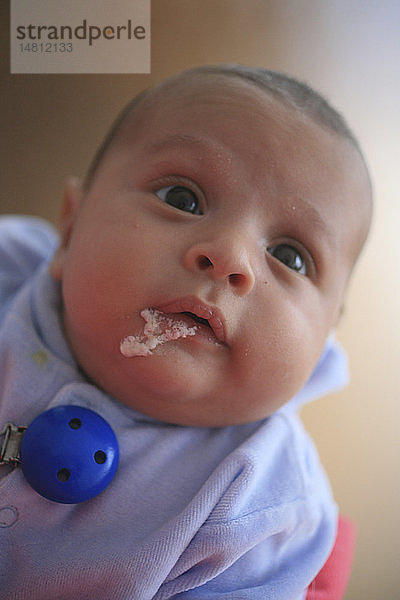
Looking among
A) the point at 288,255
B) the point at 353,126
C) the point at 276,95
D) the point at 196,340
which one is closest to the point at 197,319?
the point at 196,340

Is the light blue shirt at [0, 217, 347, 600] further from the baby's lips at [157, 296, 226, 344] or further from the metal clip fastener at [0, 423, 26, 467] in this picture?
the baby's lips at [157, 296, 226, 344]

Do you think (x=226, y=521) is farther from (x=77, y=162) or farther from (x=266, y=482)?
(x=77, y=162)

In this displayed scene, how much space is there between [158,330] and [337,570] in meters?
0.37

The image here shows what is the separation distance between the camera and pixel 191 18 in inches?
22.7

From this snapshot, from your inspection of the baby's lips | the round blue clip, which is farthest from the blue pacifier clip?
the baby's lips

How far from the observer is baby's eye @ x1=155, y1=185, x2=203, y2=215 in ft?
1.52

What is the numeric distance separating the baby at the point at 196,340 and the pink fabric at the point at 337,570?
9 cm

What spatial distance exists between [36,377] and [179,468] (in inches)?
6.1

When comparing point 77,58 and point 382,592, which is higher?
point 77,58

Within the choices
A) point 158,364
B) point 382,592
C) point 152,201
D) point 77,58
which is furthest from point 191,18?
point 382,592

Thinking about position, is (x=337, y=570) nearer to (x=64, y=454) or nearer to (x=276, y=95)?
(x=64, y=454)

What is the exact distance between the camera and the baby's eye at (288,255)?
1.58 ft

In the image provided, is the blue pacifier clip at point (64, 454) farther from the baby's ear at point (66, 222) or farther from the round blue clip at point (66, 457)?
the baby's ear at point (66, 222)

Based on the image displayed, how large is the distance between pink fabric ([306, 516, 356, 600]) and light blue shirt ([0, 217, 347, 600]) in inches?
3.5
